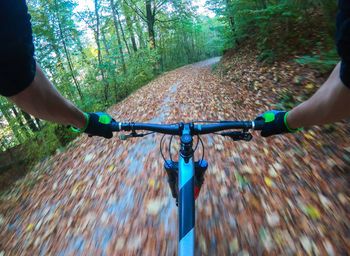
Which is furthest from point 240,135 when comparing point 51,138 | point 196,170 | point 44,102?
point 51,138

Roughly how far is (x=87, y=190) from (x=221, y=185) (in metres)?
2.14

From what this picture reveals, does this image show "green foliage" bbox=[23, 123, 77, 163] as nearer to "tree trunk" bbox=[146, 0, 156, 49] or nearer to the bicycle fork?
the bicycle fork

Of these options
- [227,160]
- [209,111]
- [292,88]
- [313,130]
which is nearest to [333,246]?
[227,160]

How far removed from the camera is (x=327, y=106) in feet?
4.02

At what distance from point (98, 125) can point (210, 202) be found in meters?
1.90

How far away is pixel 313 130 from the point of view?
396cm

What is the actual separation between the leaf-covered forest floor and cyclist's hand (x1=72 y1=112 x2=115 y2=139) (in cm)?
147

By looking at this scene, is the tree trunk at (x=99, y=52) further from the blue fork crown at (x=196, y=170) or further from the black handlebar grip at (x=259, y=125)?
the black handlebar grip at (x=259, y=125)

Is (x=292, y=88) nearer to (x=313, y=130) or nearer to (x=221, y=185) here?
(x=313, y=130)

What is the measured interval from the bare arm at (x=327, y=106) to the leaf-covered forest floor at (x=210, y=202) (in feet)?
4.73

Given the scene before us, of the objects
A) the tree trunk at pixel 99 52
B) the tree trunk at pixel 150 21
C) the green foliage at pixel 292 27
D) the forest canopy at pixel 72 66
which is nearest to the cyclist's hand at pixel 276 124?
the green foliage at pixel 292 27

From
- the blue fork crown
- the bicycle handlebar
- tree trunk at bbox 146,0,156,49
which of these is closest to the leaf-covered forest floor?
the blue fork crown

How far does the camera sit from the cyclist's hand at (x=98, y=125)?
1.68 metres

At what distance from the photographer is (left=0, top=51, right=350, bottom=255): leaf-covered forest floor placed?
244 cm
